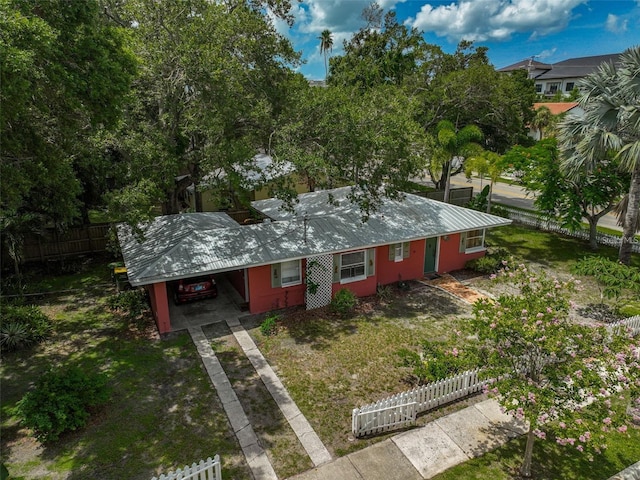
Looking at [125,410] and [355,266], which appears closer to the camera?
[125,410]

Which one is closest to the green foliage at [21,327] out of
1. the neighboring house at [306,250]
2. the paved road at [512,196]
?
the neighboring house at [306,250]

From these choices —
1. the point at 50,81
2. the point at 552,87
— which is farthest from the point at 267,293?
the point at 552,87

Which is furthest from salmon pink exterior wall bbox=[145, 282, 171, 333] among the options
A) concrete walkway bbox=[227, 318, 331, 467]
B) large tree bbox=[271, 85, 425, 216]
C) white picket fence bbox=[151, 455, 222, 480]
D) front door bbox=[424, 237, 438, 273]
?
front door bbox=[424, 237, 438, 273]

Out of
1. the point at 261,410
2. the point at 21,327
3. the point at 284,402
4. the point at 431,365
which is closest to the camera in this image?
the point at 261,410

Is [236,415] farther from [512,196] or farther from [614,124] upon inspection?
[512,196]

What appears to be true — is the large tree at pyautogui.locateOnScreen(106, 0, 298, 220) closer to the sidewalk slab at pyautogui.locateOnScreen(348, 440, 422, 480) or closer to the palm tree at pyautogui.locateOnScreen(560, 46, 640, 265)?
the sidewalk slab at pyautogui.locateOnScreen(348, 440, 422, 480)

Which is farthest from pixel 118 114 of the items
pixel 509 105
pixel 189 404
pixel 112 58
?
pixel 509 105

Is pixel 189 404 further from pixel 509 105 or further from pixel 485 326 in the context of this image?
pixel 509 105
